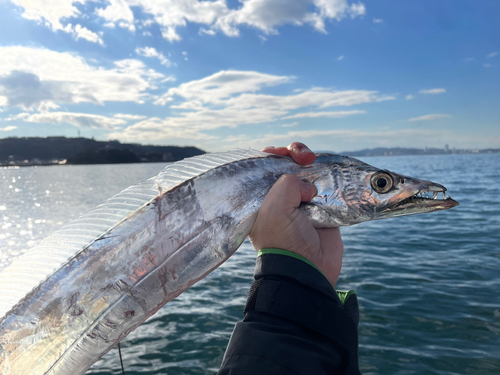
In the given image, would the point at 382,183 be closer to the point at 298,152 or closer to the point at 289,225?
the point at 298,152

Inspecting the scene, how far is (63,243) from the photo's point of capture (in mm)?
2332

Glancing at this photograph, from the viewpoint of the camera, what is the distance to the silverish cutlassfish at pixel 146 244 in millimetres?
2096

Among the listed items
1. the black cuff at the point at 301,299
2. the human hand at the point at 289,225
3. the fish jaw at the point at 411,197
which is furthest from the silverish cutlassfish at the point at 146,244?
the black cuff at the point at 301,299

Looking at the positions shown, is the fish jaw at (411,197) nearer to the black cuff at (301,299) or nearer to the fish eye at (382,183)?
the fish eye at (382,183)

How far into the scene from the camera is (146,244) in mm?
2293

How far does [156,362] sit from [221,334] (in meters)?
1.38

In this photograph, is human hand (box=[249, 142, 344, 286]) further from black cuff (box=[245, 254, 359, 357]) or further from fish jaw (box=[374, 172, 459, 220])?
fish jaw (box=[374, 172, 459, 220])

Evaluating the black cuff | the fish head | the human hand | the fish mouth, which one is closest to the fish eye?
the fish head

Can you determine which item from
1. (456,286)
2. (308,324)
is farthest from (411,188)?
(456,286)

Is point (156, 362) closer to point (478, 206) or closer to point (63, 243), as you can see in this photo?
point (63, 243)

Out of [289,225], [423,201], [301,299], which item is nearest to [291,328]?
[301,299]

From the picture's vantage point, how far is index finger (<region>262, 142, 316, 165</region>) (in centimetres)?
288

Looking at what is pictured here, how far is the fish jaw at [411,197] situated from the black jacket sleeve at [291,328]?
106cm

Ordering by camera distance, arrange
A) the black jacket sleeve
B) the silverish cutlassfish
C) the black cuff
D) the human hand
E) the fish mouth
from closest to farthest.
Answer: the black jacket sleeve → the black cuff → the silverish cutlassfish → the human hand → the fish mouth
